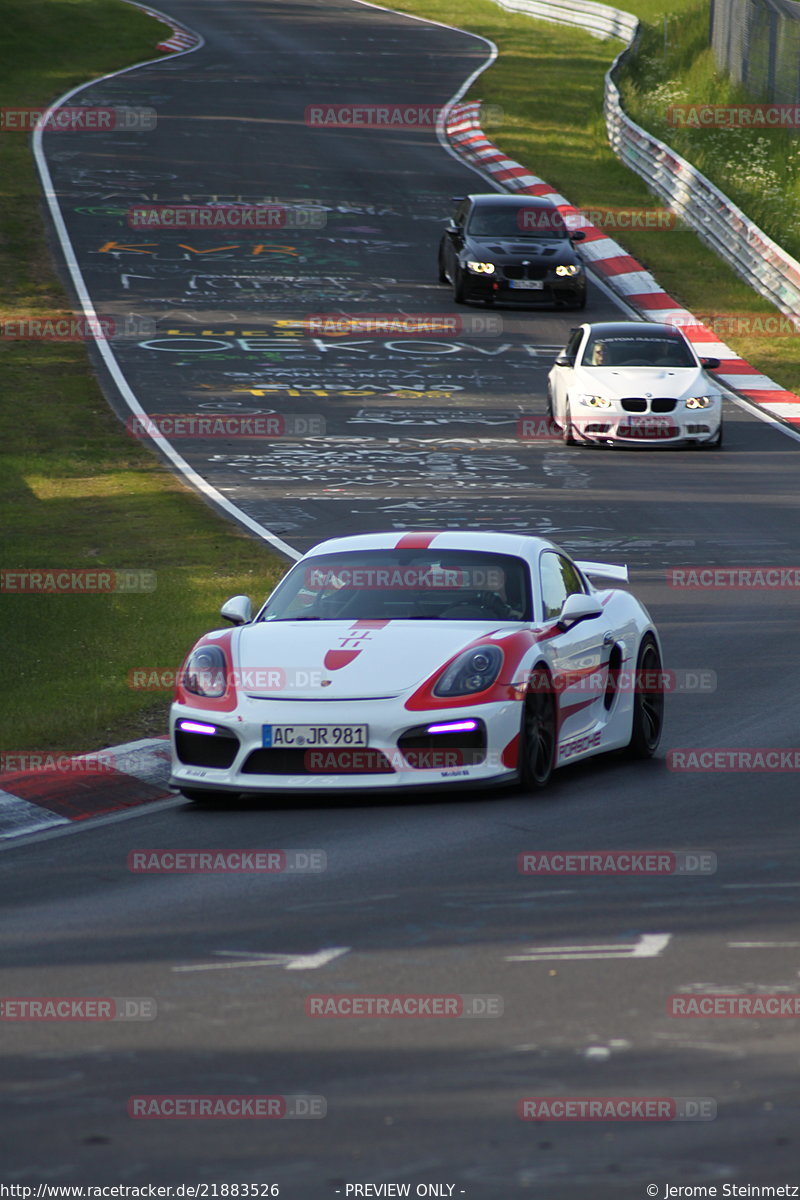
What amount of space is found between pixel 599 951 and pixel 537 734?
9.93 ft

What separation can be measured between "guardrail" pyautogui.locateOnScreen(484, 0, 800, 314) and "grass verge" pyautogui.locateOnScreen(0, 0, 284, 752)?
11.5 m

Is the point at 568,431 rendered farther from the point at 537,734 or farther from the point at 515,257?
the point at 537,734

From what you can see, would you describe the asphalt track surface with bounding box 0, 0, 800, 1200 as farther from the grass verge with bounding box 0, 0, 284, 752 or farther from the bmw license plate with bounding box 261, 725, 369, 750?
the grass verge with bounding box 0, 0, 284, 752

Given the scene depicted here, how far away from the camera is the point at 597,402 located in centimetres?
2406

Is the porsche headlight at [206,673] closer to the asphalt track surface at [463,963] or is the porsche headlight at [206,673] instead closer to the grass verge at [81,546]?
the asphalt track surface at [463,963]

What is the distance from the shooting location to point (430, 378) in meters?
28.5

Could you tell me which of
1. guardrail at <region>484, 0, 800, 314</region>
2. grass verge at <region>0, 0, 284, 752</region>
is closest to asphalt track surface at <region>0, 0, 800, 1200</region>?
grass verge at <region>0, 0, 284, 752</region>

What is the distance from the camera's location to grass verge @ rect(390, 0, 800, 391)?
32.8 meters

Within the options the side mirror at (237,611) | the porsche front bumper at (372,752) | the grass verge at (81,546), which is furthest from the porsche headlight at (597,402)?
the porsche front bumper at (372,752)

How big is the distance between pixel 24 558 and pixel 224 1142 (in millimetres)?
12610

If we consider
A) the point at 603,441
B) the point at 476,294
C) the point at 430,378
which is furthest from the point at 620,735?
the point at 476,294

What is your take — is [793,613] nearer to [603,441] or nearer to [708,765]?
[708,765]

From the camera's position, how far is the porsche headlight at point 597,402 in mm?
24047

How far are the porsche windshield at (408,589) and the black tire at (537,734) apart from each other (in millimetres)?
583
